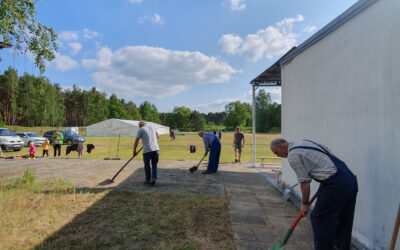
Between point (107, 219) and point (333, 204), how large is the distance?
308 centimetres

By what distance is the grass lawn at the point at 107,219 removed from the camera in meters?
2.63

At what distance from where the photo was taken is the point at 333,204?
6.63ft

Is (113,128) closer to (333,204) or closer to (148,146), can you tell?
(148,146)

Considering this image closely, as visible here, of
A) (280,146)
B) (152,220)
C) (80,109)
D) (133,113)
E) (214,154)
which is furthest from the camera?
(133,113)

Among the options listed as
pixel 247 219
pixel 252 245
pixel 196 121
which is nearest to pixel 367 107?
pixel 252 245

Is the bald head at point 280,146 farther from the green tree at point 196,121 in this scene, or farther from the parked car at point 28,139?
the green tree at point 196,121

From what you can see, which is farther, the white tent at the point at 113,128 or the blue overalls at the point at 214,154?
the white tent at the point at 113,128

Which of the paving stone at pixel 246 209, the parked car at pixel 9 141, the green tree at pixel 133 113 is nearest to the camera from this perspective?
the paving stone at pixel 246 209

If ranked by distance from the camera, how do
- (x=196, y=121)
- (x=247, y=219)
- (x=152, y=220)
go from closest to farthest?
(x=152, y=220) → (x=247, y=219) → (x=196, y=121)

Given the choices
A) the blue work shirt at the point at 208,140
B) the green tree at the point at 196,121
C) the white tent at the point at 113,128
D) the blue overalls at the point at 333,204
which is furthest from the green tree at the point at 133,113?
the blue overalls at the point at 333,204

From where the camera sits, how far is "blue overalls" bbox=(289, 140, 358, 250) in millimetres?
2004

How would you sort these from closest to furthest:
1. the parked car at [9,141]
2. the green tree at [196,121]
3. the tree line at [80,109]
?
the tree line at [80,109]
the parked car at [9,141]
the green tree at [196,121]

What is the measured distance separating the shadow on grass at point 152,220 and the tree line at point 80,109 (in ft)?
14.5

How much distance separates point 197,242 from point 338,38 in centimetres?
334
